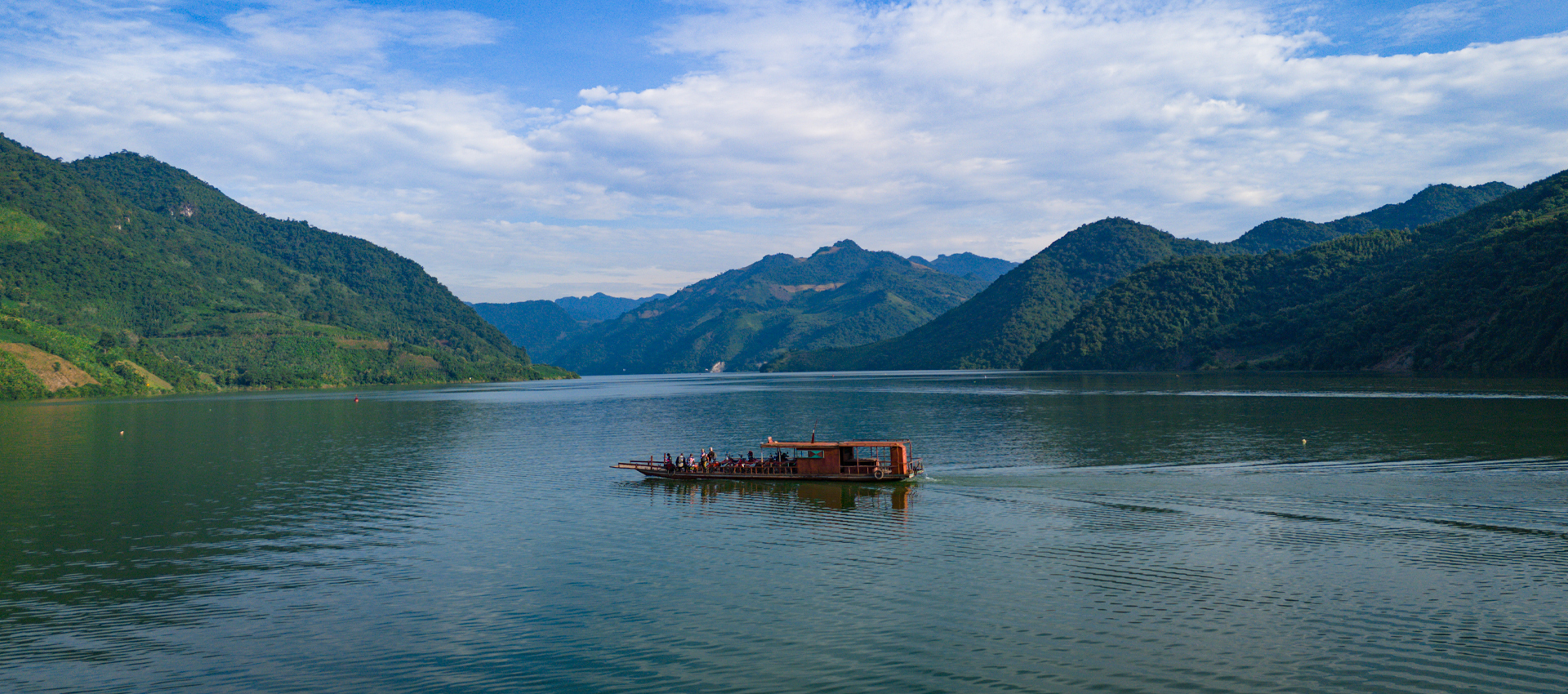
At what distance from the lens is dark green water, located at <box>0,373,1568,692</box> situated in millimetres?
28781

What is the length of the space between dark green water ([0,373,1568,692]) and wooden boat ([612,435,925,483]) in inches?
94.2

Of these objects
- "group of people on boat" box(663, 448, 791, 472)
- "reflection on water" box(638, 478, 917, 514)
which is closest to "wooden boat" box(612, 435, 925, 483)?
"group of people on boat" box(663, 448, 791, 472)

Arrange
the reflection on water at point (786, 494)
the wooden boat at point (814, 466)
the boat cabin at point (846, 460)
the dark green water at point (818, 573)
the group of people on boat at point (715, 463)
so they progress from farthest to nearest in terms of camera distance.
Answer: the group of people on boat at point (715, 463) < the boat cabin at point (846, 460) < the wooden boat at point (814, 466) < the reflection on water at point (786, 494) < the dark green water at point (818, 573)

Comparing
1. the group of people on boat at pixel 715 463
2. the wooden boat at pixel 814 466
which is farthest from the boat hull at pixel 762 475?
the group of people on boat at pixel 715 463

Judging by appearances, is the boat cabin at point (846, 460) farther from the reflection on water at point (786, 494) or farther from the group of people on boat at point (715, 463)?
the reflection on water at point (786, 494)

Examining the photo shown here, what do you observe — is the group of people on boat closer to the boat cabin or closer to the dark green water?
the boat cabin

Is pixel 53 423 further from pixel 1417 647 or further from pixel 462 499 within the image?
pixel 1417 647

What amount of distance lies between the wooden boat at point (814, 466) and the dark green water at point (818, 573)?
94.2 inches

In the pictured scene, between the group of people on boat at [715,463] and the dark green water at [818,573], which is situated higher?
the group of people on boat at [715,463]

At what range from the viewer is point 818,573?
4209cm

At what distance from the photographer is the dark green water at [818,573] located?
2878 centimetres

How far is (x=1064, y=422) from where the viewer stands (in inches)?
4855

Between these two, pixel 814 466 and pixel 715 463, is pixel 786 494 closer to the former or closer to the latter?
pixel 814 466

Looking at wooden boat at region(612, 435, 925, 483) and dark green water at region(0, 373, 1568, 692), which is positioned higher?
wooden boat at region(612, 435, 925, 483)
